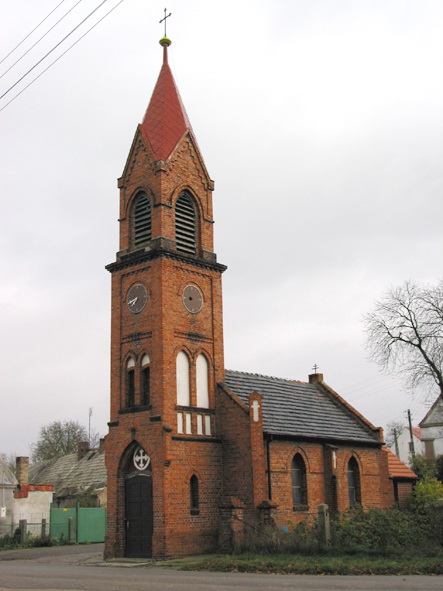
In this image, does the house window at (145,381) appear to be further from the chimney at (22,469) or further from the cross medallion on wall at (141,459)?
the chimney at (22,469)

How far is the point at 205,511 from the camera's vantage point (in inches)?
987

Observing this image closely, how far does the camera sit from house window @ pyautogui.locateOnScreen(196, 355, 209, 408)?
2639cm

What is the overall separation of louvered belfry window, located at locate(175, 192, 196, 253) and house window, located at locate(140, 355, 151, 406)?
15.8ft

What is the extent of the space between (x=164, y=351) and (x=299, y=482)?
8.21 meters

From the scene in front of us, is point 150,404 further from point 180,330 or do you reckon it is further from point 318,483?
point 318,483

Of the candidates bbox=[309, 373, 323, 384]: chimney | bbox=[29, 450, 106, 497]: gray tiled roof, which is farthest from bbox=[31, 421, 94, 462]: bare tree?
bbox=[309, 373, 323, 384]: chimney

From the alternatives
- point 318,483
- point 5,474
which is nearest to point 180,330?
point 318,483

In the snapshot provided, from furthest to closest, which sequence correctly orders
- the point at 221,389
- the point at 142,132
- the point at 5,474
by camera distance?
the point at 5,474
the point at 142,132
the point at 221,389

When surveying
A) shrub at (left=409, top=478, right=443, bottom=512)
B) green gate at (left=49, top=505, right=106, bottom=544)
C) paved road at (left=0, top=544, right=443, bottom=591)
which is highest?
shrub at (left=409, top=478, right=443, bottom=512)

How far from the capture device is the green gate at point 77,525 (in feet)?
121

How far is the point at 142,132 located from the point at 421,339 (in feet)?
56.5

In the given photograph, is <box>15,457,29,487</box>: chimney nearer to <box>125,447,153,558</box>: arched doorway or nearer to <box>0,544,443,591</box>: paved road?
<box>125,447,153,558</box>: arched doorway

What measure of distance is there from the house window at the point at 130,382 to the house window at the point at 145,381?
0.58m

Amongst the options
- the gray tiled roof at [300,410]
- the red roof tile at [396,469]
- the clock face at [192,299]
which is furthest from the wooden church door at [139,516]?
the red roof tile at [396,469]
